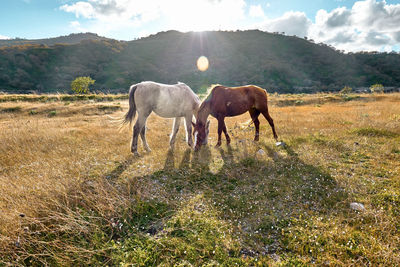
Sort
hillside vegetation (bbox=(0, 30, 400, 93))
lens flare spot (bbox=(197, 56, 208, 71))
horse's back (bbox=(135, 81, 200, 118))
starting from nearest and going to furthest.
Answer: horse's back (bbox=(135, 81, 200, 118)) → hillside vegetation (bbox=(0, 30, 400, 93)) → lens flare spot (bbox=(197, 56, 208, 71))

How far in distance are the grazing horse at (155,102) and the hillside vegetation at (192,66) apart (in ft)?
210

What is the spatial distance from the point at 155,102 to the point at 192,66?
328 feet

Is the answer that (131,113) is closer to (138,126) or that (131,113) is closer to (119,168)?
(138,126)

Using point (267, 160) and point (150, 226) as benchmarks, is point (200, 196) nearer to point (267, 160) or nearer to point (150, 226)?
point (150, 226)

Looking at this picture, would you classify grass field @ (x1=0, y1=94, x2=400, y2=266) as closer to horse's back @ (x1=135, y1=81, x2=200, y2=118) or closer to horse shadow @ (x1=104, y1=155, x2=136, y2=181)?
horse shadow @ (x1=104, y1=155, x2=136, y2=181)

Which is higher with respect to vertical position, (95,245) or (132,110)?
(132,110)

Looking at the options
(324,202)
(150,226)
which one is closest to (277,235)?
(324,202)

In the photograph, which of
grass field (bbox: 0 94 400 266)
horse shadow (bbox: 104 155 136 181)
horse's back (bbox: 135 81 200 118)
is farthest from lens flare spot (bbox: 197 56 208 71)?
grass field (bbox: 0 94 400 266)

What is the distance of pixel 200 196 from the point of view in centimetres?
459

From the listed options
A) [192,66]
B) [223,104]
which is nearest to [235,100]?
[223,104]

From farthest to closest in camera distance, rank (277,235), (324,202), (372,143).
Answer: (372,143) < (324,202) < (277,235)

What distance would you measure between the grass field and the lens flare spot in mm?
93470

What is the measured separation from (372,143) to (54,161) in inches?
479

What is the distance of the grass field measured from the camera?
2.99 metres
